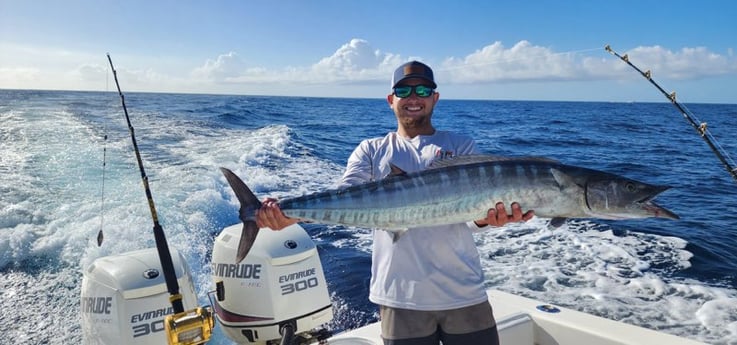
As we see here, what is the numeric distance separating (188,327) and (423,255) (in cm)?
133

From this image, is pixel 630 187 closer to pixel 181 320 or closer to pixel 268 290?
pixel 268 290

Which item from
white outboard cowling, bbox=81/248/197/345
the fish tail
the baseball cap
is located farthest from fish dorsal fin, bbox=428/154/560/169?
white outboard cowling, bbox=81/248/197/345

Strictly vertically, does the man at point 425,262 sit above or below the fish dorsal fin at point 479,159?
below

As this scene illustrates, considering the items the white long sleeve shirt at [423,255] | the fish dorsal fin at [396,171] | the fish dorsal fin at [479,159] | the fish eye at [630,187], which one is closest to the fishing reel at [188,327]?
the white long sleeve shirt at [423,255]

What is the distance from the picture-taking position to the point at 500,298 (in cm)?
434

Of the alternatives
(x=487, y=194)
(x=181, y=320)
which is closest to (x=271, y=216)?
(x=181, y=320)

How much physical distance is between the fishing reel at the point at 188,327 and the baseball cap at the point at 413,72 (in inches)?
65.3

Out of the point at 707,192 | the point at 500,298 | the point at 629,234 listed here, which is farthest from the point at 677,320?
the point at 707,192

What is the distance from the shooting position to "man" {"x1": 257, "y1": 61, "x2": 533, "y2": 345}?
2475 millimetres

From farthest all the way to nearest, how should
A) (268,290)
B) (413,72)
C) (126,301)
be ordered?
(268,290) < (126,301) < (413,72)

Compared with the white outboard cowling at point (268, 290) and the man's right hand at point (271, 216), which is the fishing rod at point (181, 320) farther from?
the man's right hand at point (271, 216)

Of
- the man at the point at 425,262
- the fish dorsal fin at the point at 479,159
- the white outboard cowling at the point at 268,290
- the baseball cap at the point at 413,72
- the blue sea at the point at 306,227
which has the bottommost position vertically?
the blue sea at the point at 306,227

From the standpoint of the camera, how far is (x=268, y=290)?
11.1 feet

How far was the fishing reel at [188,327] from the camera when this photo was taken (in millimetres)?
2730
